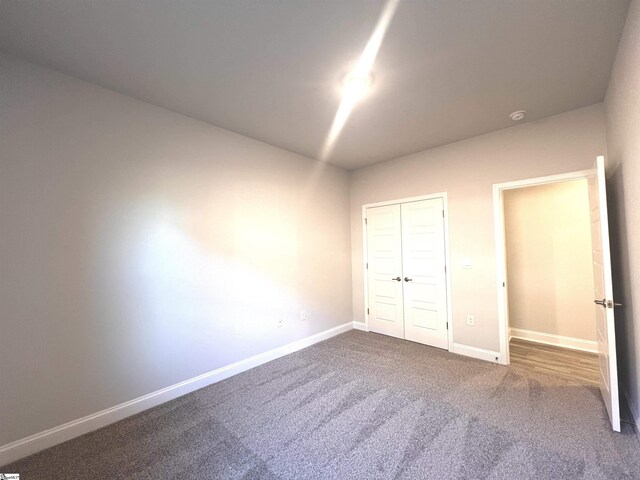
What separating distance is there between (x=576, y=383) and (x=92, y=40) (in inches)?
189

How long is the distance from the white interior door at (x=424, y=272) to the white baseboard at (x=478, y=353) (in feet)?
0.49

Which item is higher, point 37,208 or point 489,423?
point 37,208

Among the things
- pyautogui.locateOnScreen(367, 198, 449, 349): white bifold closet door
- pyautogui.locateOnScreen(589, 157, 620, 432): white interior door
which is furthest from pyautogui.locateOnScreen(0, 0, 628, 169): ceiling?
pyautogui.locateOnScreen(367, 198, 449, 349): white bifold closet door

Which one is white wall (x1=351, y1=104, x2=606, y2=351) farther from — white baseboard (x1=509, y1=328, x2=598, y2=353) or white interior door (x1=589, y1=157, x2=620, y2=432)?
white baseboard (x1=509, y1=328, x2=598, y2=353)

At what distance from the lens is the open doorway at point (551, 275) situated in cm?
335

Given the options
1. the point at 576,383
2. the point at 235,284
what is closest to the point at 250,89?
the point at 235,284

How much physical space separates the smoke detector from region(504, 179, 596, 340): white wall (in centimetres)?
142

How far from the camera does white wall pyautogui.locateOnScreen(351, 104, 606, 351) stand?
8.65 feet

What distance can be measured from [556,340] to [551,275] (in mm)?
875

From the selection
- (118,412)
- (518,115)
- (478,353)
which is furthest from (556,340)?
(118,412)

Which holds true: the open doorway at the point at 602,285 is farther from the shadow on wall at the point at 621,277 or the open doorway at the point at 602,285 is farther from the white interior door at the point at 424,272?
the white interior door at the point at 424,272

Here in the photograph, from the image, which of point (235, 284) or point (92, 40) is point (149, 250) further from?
point (92, 40)

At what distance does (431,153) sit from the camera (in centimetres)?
361

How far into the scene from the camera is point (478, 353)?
10.4ft
